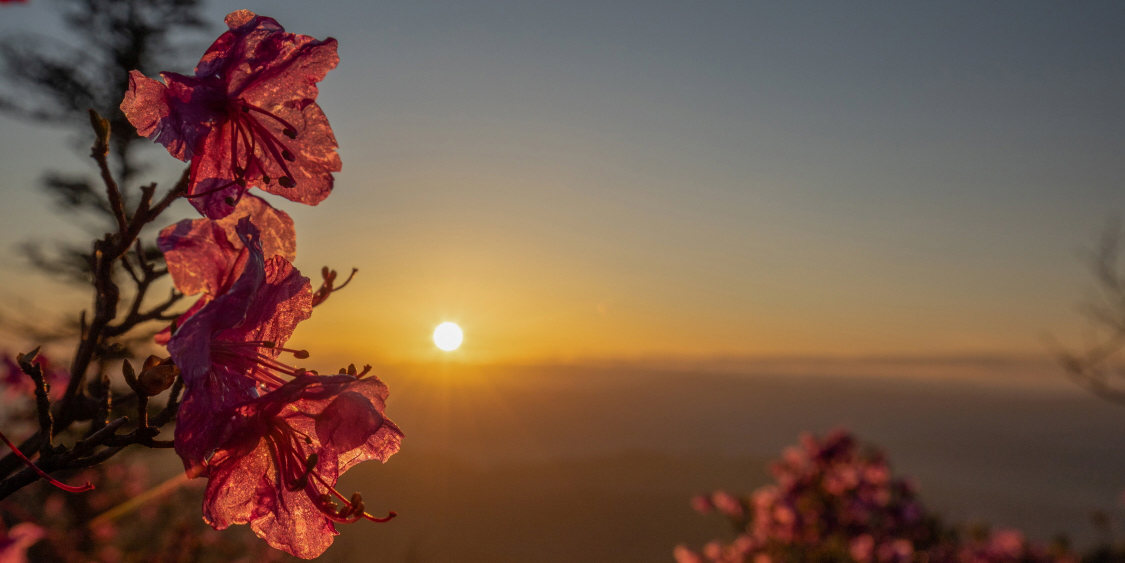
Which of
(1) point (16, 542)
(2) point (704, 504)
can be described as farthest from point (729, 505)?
(1) point (16, 542)

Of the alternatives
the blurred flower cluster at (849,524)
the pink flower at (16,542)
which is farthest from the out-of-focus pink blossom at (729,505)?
the pink flower at (16,542)

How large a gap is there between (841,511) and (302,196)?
785cm

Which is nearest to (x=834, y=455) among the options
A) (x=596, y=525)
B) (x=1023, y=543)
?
(x=1023, y=543)

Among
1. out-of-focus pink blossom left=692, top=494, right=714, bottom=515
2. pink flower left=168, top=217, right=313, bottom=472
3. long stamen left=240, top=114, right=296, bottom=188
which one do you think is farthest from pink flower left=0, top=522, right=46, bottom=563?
out-of-focus pink blossom left=692, top=494, right=714, bottom=515

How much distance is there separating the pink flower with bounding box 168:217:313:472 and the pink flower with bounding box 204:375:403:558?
0.06m

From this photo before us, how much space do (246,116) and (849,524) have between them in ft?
26.1

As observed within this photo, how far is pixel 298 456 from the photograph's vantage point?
1378 mm

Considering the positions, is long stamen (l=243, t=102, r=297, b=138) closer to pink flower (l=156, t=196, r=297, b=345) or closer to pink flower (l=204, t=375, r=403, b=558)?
pink flower (l=156, t=196, r=297, b=345)

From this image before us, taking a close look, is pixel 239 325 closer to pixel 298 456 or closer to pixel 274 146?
pixel 298 456

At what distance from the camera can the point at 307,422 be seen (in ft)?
4.33

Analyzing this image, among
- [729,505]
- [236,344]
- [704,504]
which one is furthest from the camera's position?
[704,504]

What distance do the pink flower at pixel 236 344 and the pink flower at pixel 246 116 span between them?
0.24 m

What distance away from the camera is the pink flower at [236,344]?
3.79 ft

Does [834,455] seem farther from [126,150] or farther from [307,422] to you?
[126,150]
